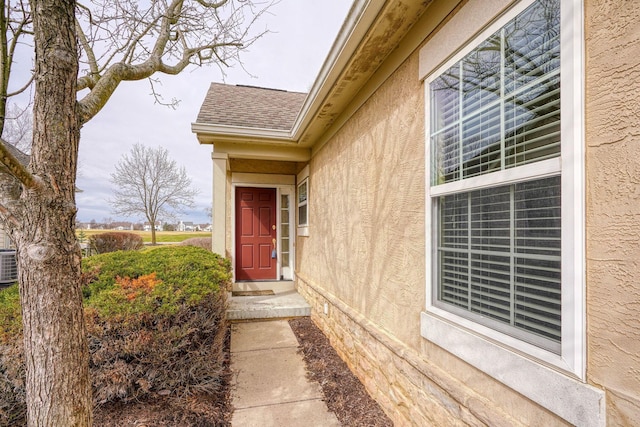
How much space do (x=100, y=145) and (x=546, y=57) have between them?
31093 millimetres

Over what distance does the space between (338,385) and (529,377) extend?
7.81 feet

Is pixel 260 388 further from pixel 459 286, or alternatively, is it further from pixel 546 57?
pixel 546 57

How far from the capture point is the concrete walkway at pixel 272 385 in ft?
9.43

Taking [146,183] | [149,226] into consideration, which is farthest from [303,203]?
[146,183]

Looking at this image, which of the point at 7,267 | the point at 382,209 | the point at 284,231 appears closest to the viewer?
the point at 382,209

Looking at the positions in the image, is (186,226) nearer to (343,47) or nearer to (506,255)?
(343,47)

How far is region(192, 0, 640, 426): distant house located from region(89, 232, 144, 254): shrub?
12.3 m

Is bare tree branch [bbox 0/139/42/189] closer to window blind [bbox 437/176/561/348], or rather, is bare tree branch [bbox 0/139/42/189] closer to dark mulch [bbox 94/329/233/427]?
dark mulch [bbox 94/329/233/427]

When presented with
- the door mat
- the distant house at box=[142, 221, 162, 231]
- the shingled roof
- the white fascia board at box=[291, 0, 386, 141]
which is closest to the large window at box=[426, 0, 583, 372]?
the white fascia board at box=[291, 0, 386, 141]

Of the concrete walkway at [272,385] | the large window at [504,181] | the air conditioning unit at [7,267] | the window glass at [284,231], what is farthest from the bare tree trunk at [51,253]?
the air conditioning unit at [7,267]

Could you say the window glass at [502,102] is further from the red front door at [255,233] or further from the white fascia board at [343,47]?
the red front door at [255,233]

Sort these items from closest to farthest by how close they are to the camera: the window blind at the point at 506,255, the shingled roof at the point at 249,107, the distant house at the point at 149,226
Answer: the window blind at the point at 506,255, the shingled roof at the point at 249,107, the distant house at the point at 149,226

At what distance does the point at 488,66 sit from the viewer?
1850 millimetres

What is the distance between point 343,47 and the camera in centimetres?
296
